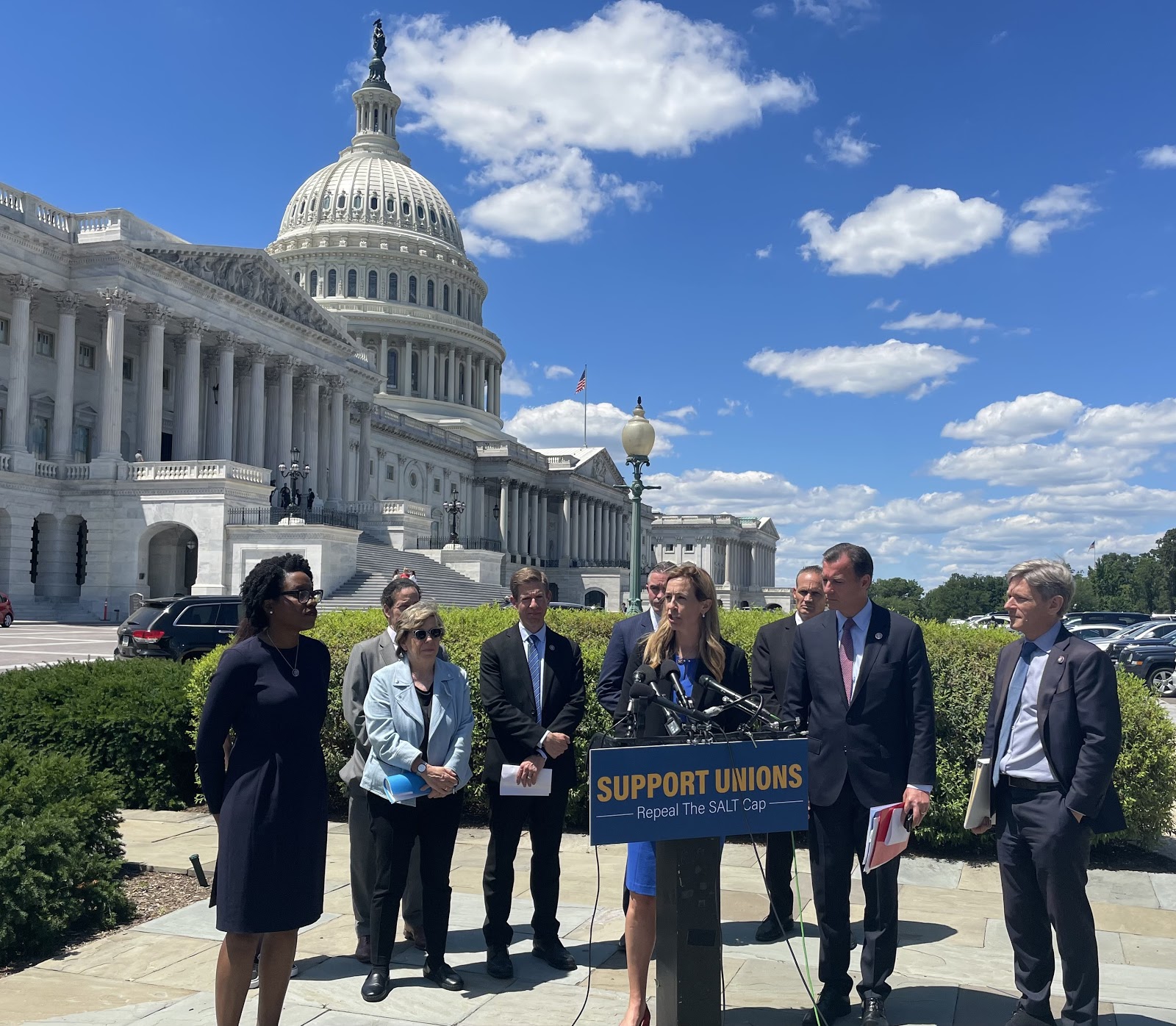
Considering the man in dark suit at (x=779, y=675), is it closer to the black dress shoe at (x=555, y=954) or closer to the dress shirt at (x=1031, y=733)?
the black dress shoe at (x=555, y=954)

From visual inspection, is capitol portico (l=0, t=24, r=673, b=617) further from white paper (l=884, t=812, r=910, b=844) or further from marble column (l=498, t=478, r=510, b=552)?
white paper (l=884, t=812, r=910, b=844)

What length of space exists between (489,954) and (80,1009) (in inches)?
87.7

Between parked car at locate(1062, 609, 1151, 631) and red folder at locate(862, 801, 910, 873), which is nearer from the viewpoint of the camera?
red folder at locate(862, 801, 910, 873)

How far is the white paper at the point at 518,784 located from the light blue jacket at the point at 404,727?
0.23 metres

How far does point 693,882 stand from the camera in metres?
4.74

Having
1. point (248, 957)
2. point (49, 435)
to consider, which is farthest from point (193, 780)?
point (49, 435)

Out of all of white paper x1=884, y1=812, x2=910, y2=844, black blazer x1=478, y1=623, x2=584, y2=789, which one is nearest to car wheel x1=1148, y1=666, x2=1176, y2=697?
black blazer x1=478, y1=623, x2=584, y2=789

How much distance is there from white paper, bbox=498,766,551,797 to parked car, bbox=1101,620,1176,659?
25.6m

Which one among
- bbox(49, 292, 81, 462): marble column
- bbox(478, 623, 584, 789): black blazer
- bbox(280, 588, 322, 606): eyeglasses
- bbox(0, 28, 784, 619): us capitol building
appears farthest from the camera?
bbox(49, 292, 81, 462): marble column

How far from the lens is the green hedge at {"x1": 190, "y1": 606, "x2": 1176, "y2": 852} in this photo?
9.07 m

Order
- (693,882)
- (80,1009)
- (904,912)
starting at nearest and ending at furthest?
(693,882) → (80,1009) → (904,912)

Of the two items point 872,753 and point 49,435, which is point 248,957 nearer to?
point 872,753

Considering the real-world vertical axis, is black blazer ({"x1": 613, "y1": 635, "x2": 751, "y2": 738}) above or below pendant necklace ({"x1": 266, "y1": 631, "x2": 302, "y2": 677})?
below

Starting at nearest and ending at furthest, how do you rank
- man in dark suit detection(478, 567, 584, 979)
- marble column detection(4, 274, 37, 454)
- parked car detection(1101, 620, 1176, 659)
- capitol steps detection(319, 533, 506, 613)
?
1. man in dark suit detection(478, 567, 584, 979)
2. parked car detection(1101, 620, 1176, 659)
3. capitol steps detection(319, 533, 506, 613)
4. marble column detection(4, 274, 37, 454)
